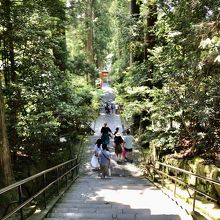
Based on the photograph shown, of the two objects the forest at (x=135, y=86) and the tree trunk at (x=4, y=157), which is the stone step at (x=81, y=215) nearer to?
the tree trunk at (x=4, y=157)

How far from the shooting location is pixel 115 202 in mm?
9211

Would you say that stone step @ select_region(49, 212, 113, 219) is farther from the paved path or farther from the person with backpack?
the person with backpack

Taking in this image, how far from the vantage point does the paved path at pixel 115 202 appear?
23.1 feet

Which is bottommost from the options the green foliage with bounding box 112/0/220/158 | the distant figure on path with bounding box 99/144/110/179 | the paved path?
the paved path

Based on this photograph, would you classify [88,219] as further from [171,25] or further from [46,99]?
[46,99]

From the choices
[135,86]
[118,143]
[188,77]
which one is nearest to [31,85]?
[118,143]

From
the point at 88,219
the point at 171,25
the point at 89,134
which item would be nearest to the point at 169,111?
the point at 171,25

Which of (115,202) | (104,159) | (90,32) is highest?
(90,32)

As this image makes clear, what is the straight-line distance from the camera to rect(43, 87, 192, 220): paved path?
7.04 m

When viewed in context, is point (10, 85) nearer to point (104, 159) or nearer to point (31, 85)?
point (31, 85)

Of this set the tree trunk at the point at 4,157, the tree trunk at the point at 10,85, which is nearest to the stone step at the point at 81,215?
the tree trunk at the point at 4,157

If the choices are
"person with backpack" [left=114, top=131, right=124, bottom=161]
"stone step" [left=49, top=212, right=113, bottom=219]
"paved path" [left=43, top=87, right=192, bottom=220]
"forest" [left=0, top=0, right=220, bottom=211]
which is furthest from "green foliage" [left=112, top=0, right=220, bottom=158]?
"stone step" [left=49, top=212, right=113, bottom=219]

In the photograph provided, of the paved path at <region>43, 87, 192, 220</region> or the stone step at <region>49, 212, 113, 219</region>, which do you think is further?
the paved path at <region>43, 87, 192, 220</region>

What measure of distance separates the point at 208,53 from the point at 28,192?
8.90 meters
